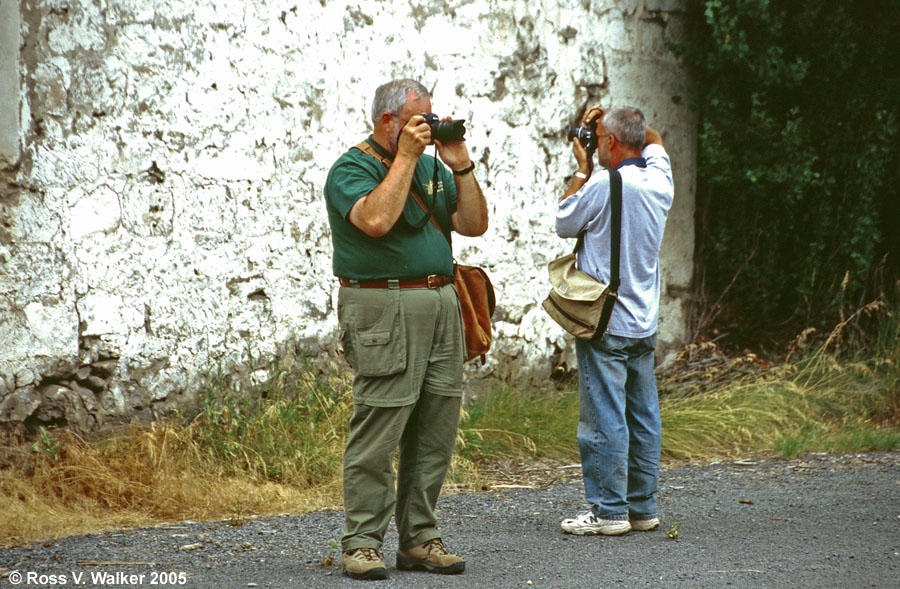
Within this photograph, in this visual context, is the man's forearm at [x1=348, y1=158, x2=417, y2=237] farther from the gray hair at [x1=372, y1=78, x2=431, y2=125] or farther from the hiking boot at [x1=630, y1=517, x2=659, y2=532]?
A: the hiking boot at [x1=630, y1=517, x2=659, y2=532]

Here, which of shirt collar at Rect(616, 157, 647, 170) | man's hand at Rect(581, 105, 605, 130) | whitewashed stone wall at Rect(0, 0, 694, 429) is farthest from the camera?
whitewashed stone wall at Rect(0, 0, 694, 429)

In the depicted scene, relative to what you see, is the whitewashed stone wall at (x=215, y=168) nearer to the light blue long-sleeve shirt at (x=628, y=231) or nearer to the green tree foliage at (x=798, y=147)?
the green tree foliage at (x=798, y=147)

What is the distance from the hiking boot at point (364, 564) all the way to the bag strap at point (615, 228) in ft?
5.03

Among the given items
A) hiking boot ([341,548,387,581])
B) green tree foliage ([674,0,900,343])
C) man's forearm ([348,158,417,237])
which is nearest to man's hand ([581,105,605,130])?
man's forearm ([348,158,417,237])

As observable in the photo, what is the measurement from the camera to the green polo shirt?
12.2ft

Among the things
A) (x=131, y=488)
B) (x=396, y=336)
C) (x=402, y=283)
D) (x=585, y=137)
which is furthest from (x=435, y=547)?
(x=585, y=137)

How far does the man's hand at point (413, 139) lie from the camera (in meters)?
3.66

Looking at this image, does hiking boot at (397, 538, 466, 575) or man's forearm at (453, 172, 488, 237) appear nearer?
hiking boot at (397, 538, 466, 575)

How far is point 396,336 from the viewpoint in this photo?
376 cm

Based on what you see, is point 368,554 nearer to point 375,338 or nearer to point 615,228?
point 375,338

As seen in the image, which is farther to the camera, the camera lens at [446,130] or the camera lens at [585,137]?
the camera lens at [585,137]

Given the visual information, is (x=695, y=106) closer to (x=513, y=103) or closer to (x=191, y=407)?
(x=513, y=103)

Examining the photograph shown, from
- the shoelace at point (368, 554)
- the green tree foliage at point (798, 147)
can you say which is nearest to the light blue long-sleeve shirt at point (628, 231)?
the shoelace at point (368, 554)

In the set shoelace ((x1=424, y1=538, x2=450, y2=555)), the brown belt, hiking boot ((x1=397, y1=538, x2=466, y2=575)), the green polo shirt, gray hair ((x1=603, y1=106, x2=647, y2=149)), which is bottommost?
hiking boot ((x1=397, y1=538, x2=466, y2=575))
